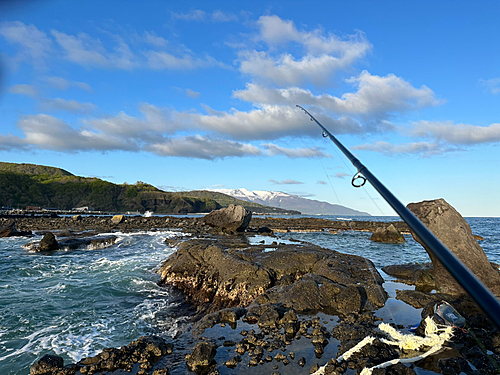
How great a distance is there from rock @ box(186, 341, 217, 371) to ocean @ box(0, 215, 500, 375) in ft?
8.46

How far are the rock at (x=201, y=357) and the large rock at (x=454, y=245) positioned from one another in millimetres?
8182

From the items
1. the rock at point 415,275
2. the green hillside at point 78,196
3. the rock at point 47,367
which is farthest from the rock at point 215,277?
the green hillside at point 78,196

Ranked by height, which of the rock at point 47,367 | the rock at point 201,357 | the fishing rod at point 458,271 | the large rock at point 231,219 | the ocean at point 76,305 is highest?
the fishing rod at point 458,271

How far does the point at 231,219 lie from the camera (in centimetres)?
3259

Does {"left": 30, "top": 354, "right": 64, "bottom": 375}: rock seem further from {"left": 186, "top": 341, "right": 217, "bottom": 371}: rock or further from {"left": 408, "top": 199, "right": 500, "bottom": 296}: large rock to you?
{"left": 408, "top": 199, "right": 500, "bottom": 296}: large rock

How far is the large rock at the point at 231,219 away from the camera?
105 ft

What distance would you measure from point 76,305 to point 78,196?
148 metres

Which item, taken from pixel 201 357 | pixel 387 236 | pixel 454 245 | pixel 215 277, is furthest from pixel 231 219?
pixel 201 357

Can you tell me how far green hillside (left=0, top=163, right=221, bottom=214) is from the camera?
4643 inches

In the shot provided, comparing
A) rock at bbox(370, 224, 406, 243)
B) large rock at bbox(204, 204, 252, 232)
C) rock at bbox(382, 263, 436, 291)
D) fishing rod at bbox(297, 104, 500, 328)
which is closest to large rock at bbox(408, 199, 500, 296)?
rock at bbox(382, 263, 436, 291)

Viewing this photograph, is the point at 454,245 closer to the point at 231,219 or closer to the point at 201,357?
the point at 201,357

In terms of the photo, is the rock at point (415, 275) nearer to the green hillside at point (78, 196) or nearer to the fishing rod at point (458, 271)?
the fishing rod at point (458, 271)

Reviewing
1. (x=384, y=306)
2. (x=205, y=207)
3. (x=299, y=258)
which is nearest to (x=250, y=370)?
(x=384, y=306)

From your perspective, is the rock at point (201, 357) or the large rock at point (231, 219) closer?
the rock at point (201, 357)
